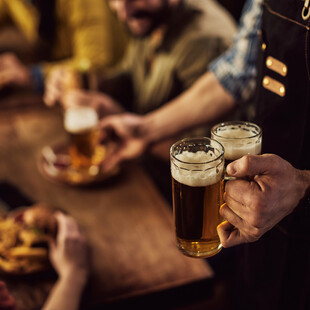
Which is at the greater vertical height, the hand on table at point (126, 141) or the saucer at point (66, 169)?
the hand on table at point (126, 141)

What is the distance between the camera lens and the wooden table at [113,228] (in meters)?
1.39

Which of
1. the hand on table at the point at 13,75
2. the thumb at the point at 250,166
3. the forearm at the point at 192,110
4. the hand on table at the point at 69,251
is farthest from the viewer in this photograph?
the hand on table at the point at 13,75

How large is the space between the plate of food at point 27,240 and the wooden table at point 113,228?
1.8 inches

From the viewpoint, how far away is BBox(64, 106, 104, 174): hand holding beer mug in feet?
6.27

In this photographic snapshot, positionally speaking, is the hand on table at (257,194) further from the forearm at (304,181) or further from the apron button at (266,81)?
the apron button at (266,81)

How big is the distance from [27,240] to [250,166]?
0.94 meters

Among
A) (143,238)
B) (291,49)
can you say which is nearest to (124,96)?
(143,238)

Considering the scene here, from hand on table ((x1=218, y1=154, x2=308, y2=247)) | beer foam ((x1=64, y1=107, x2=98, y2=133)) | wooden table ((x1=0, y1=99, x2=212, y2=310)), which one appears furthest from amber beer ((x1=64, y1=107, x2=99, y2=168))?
hand on table ((x1=218, y1=154, x2=308, y2=247))

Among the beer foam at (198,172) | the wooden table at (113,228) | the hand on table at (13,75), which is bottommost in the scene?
the wooden table at (113,228)

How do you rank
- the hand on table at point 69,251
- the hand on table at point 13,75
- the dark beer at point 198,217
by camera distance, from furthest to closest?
the hand on table at point 13,75, the hand on table at point 69,251, the dark beer at point 198,217

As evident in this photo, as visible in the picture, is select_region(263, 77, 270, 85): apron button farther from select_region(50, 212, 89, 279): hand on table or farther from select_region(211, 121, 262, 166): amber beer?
select_region(50, 212, 89, 279): hand on table

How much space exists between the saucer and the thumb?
1.16 meters

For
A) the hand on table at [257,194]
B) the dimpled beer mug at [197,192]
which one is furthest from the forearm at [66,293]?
the hand on table at [257,194]

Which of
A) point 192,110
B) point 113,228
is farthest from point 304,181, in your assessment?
point 192,110
